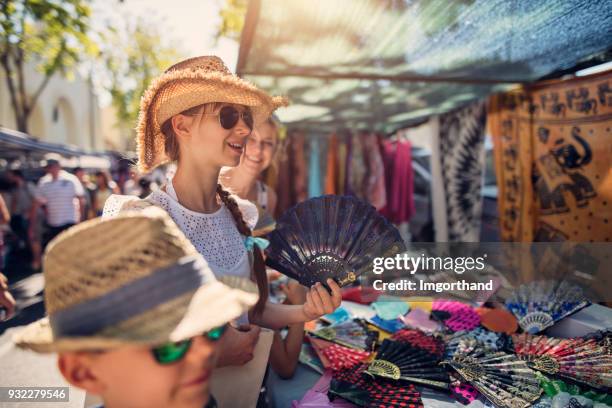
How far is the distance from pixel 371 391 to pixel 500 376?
2.21 feet

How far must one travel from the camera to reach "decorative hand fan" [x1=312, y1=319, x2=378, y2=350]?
226 cm

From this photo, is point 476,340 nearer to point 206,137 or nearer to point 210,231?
point 210,231

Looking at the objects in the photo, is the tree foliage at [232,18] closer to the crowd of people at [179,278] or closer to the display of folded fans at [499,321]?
the crowd of people at [179,278]

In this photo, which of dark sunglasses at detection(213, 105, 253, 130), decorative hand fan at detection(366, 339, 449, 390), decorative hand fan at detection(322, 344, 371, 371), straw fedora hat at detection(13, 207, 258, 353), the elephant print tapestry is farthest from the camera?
the elephant print tapestry

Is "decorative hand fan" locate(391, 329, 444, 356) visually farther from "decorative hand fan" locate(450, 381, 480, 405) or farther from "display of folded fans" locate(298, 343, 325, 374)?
"display of folded fans" locate(298, 343, 325, 374)

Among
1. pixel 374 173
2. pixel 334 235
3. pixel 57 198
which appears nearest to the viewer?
pixel 334 235

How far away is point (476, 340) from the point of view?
7.13 ft

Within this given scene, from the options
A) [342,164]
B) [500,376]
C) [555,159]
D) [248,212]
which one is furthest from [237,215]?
[342,164]

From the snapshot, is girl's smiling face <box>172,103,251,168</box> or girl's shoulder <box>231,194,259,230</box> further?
girl's shoulder <box>231,194,259,230</box>

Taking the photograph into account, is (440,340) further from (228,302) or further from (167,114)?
(167,114)

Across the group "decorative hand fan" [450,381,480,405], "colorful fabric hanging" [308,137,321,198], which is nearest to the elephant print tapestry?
"decorative hand fan" [450,381,480,405]

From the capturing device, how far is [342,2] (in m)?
2.42

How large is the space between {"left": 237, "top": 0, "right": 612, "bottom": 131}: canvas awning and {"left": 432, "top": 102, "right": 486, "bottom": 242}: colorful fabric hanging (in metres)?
0.45

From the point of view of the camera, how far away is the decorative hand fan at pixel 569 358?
1.74 meters
